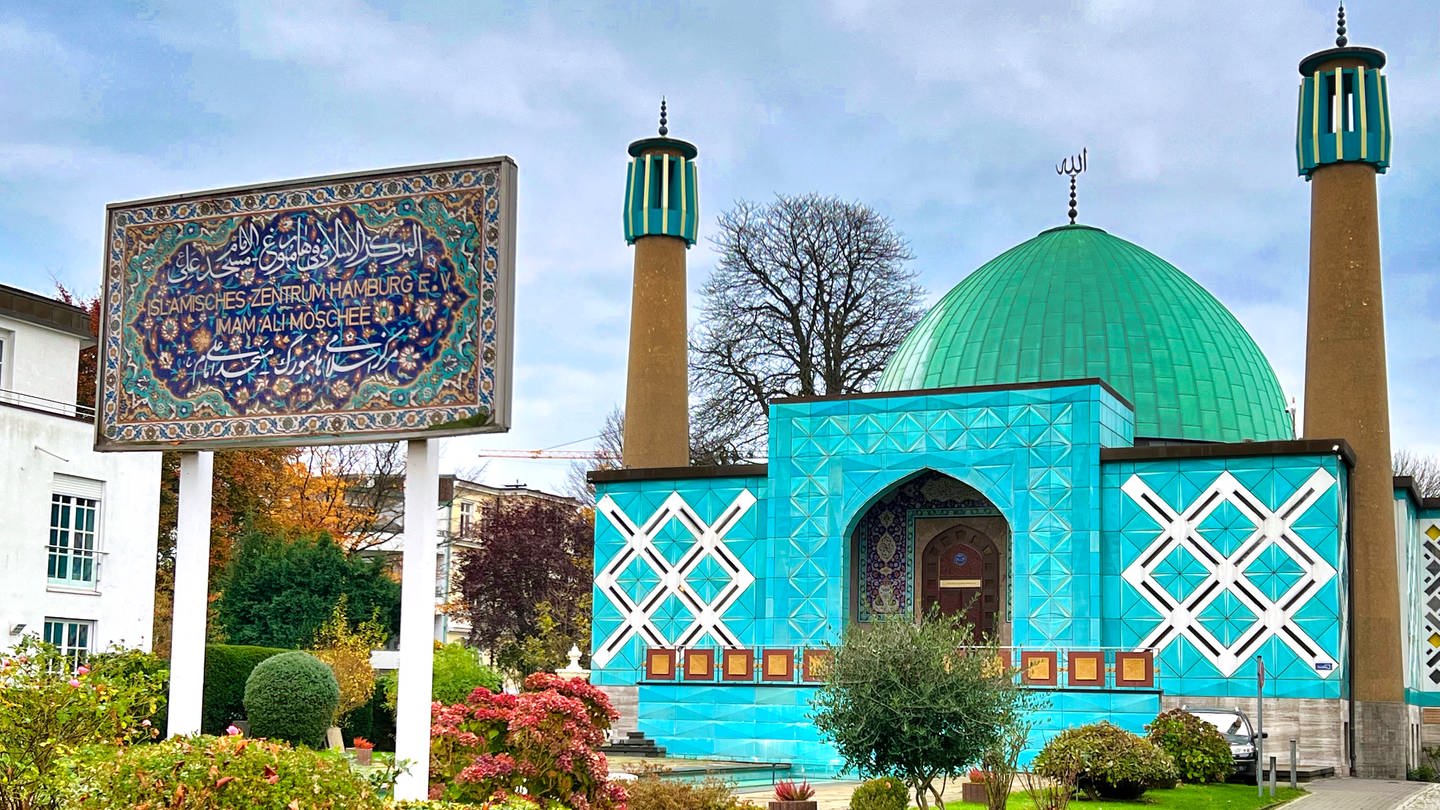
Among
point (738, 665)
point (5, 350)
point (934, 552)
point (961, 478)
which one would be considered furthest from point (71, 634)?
point (934, 552)

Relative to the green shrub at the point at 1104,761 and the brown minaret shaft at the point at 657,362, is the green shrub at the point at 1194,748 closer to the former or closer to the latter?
the green shrub at the point at 1104,761

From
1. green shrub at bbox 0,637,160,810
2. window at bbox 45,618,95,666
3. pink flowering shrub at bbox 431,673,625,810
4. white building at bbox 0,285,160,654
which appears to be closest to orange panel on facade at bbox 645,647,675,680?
white building at bbox 0,285,160,654

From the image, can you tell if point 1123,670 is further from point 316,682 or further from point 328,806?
point 328,806

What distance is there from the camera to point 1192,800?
19188mm

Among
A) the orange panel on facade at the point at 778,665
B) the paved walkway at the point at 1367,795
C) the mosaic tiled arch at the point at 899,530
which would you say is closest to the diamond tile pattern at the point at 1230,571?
the paved walkway at the point at 1367,795

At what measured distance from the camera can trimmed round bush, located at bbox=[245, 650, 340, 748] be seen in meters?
25.2

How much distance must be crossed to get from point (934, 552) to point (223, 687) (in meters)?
13.8

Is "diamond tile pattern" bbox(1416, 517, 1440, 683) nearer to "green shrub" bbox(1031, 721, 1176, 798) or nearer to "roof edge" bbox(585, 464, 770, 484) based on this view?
"roof edge" bbox(585, 464, 770, 484)

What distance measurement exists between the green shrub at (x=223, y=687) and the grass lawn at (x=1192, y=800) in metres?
14.1

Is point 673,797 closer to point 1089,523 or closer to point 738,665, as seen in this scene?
point 738,665

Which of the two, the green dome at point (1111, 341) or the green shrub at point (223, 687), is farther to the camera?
the green dome at point (1111, 341)

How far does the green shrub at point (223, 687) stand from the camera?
2723cm

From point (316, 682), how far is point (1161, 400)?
18338 mm

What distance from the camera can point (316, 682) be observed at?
1012 inches
